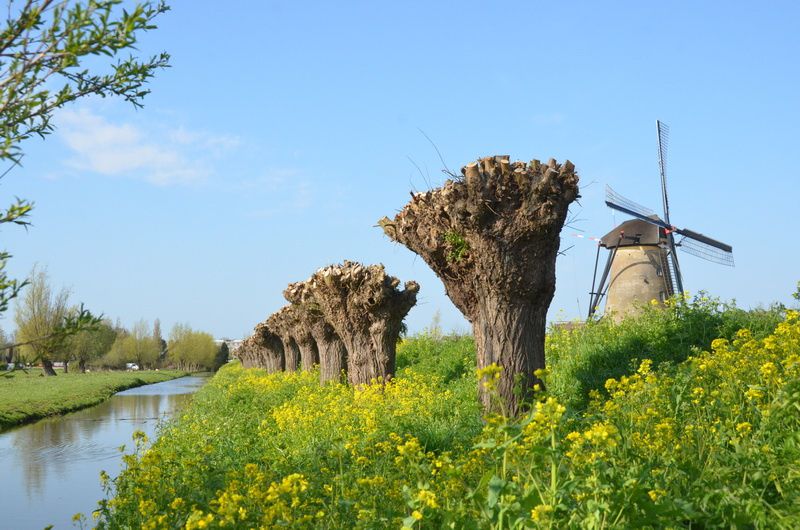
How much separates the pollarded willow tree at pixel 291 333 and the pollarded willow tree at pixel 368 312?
33.7ft

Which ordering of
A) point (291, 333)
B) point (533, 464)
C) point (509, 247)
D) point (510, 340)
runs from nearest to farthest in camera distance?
point (533, 464)
point (509, 247)
point (510, 340)
point (291, 333)

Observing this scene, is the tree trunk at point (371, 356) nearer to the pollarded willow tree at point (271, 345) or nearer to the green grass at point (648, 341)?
the green grass at point (648, 341)

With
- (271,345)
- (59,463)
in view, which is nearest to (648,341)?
(59,463)

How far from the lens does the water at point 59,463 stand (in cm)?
1412

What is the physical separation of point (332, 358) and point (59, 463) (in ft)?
30.4

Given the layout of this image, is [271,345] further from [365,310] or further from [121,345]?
[121,345]

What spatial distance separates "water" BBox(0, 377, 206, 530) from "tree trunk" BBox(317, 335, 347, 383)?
6009 mm

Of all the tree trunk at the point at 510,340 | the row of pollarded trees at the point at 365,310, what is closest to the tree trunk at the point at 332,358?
the row of pollarded trees at the point at 365,310

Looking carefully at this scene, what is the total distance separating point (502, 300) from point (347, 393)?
24.3ft

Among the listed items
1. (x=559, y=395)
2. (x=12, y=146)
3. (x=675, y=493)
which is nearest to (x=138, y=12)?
(x=12, y=146)

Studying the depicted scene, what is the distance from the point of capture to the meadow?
4.55 metres

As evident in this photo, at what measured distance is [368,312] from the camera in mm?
20391

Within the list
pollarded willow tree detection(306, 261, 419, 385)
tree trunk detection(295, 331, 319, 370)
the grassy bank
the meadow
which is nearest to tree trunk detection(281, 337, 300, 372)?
tree trunk detection(295, 331, 319, 370)

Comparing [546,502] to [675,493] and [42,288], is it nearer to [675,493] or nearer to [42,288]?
[675,493]
